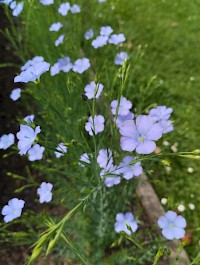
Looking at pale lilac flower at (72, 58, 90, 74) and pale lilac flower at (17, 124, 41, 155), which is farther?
pale lilac flower at (72, 58, 90, 74)

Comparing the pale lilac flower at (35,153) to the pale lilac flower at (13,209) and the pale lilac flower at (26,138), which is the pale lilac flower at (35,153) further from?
the pale lilac flower at (26,138)

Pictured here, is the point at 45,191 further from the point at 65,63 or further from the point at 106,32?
the point at 106,32

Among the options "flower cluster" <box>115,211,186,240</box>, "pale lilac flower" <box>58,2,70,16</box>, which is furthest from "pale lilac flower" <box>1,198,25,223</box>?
"pale lilac flower" <box>58,2,70,16</box>

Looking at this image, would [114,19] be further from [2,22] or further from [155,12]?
[2,22]

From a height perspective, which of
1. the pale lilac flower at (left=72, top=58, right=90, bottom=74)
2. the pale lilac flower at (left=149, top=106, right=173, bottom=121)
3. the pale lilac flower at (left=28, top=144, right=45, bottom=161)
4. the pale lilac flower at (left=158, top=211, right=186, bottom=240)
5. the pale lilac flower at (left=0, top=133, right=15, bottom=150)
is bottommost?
the pale lilac flower at (left=158, top=211, right=186, bottom=240)

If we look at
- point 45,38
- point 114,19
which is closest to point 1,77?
point 45,38

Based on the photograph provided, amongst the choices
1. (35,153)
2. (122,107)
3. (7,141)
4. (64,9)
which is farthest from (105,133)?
(64,9)

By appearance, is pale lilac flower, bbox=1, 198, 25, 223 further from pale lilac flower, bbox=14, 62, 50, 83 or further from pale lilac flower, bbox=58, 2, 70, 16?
pale lilac flower, bbox=58, 2, 70, 16

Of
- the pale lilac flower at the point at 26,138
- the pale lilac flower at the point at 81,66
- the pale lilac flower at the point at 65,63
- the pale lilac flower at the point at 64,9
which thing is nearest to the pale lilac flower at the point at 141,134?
the pale lilac flower at the point at 26,138
